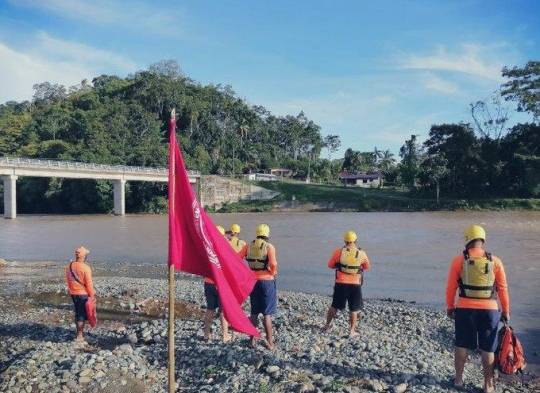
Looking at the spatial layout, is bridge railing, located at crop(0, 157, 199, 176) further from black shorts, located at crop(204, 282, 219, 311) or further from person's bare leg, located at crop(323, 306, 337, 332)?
person's bare leg, located at crop(323, 306, 337, 332)

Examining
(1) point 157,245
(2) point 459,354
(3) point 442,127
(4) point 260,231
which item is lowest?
(1) point 157,245

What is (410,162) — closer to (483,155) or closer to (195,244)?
(483,155)

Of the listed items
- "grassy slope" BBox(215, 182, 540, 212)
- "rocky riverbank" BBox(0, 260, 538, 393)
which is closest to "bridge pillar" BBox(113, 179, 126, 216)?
"grassy slope" BBox(215, 182, 540, 212)

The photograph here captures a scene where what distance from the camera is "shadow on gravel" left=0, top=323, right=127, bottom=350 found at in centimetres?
1002

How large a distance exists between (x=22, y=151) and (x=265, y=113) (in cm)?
5281

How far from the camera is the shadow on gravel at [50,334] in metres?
10.0

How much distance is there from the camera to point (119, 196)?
74312 millimetres

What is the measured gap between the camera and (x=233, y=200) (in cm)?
8494

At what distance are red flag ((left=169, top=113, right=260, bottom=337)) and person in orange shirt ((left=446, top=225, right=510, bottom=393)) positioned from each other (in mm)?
2852

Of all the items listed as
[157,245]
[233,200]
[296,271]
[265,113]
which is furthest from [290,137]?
[296,271]

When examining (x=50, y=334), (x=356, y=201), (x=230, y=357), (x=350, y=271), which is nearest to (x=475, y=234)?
(x=350, y=271)

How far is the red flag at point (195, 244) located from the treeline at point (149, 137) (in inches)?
2936

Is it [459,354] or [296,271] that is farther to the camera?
[296,271]

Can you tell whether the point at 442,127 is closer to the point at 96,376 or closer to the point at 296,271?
the point at 296,271
